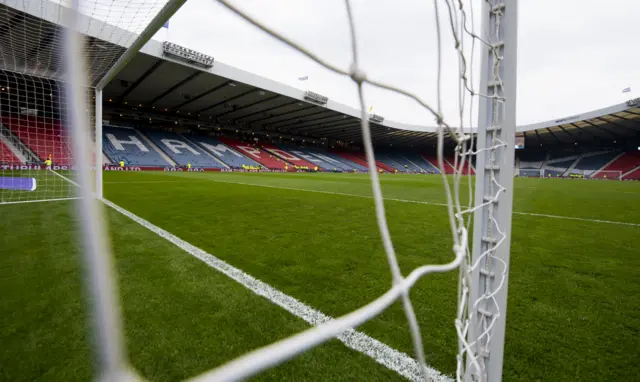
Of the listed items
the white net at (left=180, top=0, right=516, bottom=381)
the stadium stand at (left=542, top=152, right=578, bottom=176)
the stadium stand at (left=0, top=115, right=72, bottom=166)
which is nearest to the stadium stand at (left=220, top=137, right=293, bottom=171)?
the stadium stand at (left=0, top=115, right=72, bottom=166)

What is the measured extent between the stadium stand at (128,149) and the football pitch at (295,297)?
1987 centimetres

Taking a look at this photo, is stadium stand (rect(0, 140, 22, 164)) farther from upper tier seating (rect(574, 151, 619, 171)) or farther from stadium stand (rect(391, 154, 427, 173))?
upper tier seating (rect(574, 151, 619, 171))

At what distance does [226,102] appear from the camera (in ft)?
73.8

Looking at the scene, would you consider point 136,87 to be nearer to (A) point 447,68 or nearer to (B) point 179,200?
(B) point 179,200

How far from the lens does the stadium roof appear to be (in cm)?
378

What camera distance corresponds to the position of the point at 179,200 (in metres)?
5.40

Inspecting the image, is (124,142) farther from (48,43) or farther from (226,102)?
(48,43)

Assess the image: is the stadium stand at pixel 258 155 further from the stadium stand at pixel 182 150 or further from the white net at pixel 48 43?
the white net at pixel 48 43

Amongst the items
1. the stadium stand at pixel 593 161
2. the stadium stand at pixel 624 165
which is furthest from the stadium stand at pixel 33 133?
the stadium stand at pixel 593 161

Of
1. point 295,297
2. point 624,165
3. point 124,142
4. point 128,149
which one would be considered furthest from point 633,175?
point 124,142

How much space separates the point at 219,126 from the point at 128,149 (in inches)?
417

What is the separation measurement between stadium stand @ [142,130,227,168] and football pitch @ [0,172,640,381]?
21683 millimetres

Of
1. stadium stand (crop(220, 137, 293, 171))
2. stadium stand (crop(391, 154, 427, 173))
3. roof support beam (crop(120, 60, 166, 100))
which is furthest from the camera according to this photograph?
stadium stand (crop(391, 154, 427, 173))

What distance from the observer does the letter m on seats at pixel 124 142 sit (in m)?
21.4
